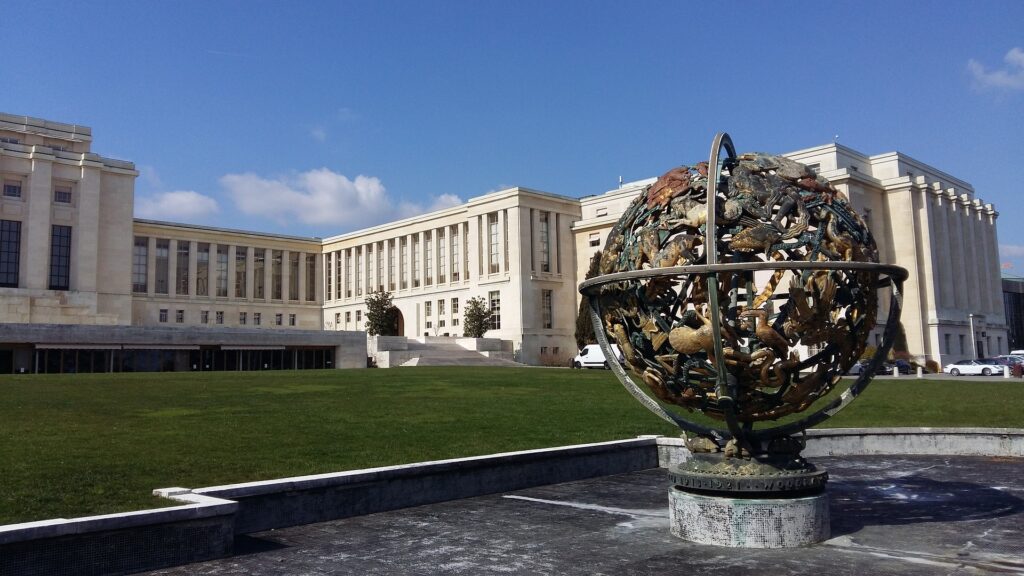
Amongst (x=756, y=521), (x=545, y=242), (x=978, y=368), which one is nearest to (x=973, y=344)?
(x=978, y=368)

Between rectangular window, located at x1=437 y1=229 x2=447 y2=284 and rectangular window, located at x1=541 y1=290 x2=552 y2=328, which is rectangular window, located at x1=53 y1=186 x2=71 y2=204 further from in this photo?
rectangular window, located at x1=541 y1=290 x2=552 y2=328

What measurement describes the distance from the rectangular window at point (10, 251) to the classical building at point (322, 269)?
0.11 m

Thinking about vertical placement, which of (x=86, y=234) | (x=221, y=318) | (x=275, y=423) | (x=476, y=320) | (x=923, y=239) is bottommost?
(x=275, y=423)

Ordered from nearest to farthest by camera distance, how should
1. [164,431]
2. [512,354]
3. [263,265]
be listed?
[164,431]
[512,354]
[263,265]

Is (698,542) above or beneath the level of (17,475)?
beneath

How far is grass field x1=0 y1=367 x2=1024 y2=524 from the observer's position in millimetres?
9883

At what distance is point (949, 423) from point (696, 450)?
1261 cm

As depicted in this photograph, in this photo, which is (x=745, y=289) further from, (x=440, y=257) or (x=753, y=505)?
(x=440, y=257)

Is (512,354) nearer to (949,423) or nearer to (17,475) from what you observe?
(949,423)

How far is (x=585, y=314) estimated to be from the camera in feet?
192

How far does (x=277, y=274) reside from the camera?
9600 cm

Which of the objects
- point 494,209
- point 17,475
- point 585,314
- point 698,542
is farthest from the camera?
point 494,209

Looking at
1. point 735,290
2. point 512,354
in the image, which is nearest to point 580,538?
point 735,290

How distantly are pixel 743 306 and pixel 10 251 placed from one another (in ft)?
222
